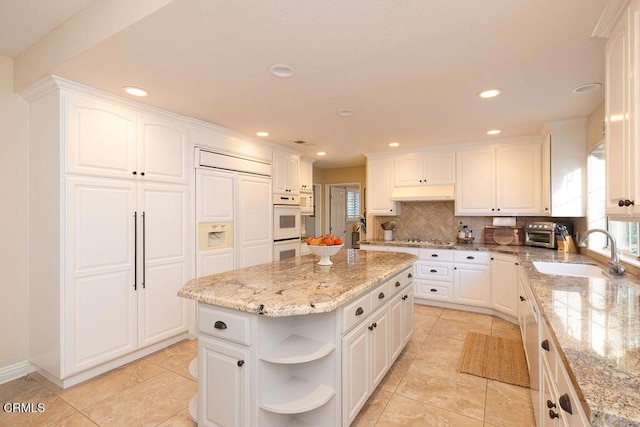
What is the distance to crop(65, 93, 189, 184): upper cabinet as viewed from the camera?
2.37m

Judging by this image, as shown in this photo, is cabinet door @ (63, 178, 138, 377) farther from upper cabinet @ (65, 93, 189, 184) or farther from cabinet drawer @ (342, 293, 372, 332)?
cabinet drawer @ (342, 293, 372, 332)

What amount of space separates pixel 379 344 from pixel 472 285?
244cm

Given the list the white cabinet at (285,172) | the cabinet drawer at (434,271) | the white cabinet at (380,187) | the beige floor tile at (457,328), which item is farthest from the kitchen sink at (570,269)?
the white cabinet at (285,172)

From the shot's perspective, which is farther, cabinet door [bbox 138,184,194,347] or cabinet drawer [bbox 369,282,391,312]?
cabinet door [bbox 138,184,194,347]

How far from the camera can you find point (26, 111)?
2.58 metres

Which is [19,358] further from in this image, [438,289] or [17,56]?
[438,289]

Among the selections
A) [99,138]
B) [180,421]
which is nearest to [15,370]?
[180,421]

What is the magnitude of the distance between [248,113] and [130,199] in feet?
4.43

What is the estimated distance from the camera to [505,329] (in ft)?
11.5

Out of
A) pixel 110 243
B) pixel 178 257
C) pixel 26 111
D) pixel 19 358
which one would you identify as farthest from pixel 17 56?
pixel 19 358

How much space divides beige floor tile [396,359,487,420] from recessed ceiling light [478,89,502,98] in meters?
2.35

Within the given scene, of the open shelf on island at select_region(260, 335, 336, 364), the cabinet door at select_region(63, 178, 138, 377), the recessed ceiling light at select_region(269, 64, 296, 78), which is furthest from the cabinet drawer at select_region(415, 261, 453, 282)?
the cabinet door at select_region(63, 178, 138, 377)

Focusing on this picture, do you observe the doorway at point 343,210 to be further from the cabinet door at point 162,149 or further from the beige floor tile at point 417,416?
the beige floor tile at point 417,416

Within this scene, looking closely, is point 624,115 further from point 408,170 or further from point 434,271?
point 408,170
